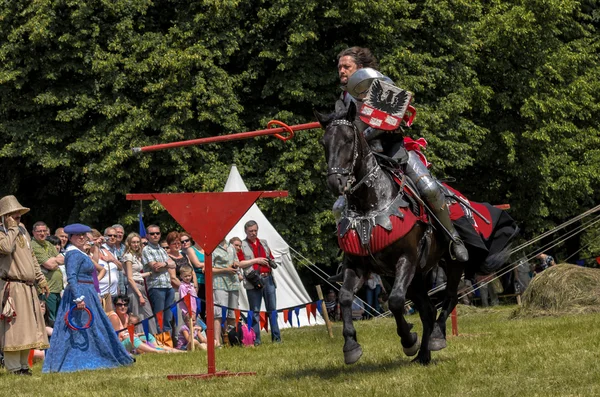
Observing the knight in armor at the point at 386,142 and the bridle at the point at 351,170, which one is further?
the knight in armor at the point at 386,142

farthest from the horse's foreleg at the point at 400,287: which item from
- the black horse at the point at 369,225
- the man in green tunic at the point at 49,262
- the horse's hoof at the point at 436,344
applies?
the man in green tunic at the point at 49,262

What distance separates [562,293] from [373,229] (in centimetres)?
971

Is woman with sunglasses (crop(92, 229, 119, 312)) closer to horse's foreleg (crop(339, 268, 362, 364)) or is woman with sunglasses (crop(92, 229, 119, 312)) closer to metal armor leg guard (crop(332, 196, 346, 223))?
metal armor leg guard (crop(332, 196, 346, 223))

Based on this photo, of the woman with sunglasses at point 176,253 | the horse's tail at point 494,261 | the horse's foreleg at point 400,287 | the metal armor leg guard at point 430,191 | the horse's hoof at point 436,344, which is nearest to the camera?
the horse's foreleg at point 400,287

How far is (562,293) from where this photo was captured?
18.1 m

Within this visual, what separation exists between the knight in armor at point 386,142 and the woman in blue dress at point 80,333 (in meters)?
4.29

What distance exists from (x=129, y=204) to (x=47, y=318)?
11755mm

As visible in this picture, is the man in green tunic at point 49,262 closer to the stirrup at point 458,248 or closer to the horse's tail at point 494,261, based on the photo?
the horse's tail at point 494,261

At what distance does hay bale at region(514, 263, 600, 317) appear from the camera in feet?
58.7

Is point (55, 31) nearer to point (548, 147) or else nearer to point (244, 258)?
point (244, 258)

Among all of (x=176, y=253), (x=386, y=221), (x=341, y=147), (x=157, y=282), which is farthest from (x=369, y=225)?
(x=176, y=253)

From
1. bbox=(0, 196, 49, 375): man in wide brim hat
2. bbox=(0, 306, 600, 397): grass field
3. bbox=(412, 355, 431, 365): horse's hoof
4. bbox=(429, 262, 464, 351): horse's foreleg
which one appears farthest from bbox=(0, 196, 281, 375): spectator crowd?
bbox=(412, 355, 431, 365): horse's hoof

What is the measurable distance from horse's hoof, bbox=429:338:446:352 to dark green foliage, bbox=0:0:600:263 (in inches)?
582

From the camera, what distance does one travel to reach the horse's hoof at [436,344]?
10.1 metres
